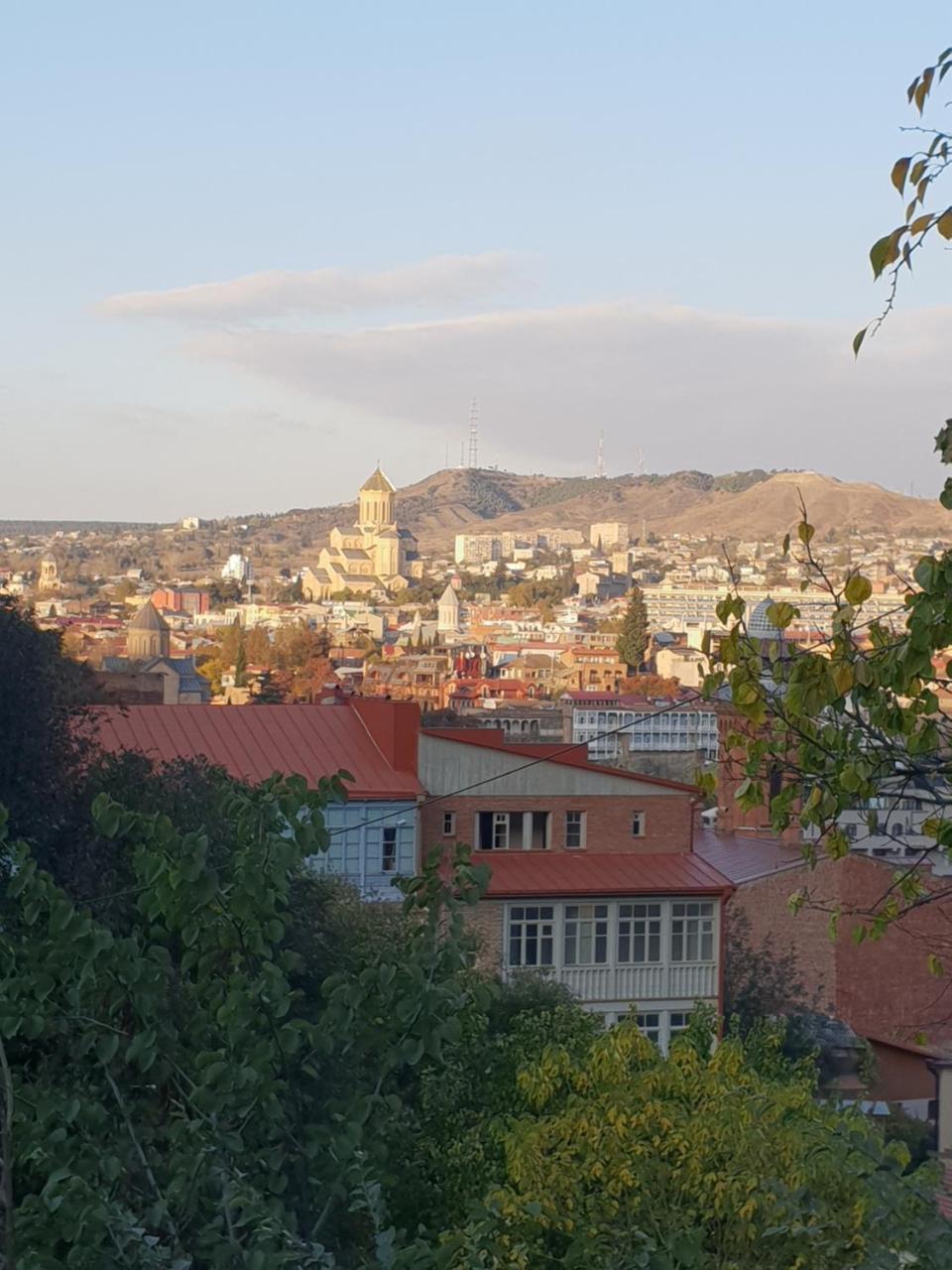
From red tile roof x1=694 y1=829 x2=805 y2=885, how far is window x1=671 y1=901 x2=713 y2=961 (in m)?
3.52

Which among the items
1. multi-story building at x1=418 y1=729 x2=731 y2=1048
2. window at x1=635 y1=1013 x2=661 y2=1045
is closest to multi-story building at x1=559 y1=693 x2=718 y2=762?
multi-story building at x1=418 y1=729 x2=731 y2=1048

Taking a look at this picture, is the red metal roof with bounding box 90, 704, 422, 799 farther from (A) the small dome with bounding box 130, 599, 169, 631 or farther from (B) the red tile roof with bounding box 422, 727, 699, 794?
(A) the small dome with bounding box 130, 599, 169, 631

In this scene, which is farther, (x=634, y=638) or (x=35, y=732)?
(x=634, y=638)

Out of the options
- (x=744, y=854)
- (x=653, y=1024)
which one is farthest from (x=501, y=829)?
(x=744, y=854)

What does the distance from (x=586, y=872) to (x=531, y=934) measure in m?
1.03

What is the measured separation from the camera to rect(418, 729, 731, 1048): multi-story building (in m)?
20.5

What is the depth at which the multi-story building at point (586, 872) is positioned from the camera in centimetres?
2045

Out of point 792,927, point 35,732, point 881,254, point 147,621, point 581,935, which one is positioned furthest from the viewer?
point 147,621

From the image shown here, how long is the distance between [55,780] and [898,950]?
1568cm

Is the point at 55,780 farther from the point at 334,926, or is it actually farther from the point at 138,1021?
the point at 138,1021

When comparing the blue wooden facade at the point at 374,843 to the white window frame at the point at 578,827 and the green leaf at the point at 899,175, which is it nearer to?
the white window frame at the point at 578,827

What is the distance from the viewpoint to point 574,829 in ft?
71.5

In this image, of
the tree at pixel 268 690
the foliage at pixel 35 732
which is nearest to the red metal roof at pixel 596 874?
the foliage at pixel 35 732

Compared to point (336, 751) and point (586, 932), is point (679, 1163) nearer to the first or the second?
point (586, 932)
